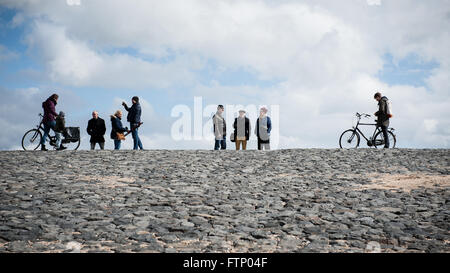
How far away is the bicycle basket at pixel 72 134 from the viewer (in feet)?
61.1

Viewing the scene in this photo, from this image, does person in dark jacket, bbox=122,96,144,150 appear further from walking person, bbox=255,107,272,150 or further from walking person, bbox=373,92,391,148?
walking person, bbox=373,92,391,148

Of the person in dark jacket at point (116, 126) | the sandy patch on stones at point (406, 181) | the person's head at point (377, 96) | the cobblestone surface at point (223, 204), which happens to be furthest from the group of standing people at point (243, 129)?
the sandy patch on stones at point (406, 181)

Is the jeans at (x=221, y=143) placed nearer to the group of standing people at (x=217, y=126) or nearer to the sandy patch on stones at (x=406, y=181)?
the group of standing people at (x=217, y=126)

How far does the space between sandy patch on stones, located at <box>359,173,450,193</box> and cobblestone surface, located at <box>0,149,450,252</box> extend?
32 mm

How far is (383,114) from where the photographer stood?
18125mm

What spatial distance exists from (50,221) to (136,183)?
3637 millimetres

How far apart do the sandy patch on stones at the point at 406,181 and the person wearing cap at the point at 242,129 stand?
751cm

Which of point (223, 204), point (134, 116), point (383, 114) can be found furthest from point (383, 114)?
point (223, 204)

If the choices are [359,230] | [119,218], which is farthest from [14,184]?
[359,230]

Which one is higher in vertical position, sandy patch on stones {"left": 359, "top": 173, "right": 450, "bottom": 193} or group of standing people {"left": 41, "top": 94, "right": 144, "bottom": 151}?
group of standing people {"left": 41, "top": 94, "right": 144, "bottom": 151}

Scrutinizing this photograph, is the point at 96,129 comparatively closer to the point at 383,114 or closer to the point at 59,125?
the point at 59,125

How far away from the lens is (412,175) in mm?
11797

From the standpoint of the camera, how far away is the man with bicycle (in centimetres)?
1798

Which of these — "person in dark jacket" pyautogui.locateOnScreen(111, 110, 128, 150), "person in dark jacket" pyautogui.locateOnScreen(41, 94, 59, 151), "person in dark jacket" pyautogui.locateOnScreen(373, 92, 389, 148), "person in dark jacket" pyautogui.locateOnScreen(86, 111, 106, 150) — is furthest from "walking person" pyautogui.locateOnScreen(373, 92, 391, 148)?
"person in dark jacket" pyautogui.locateOnScreen(41, 94, 59, 151)
